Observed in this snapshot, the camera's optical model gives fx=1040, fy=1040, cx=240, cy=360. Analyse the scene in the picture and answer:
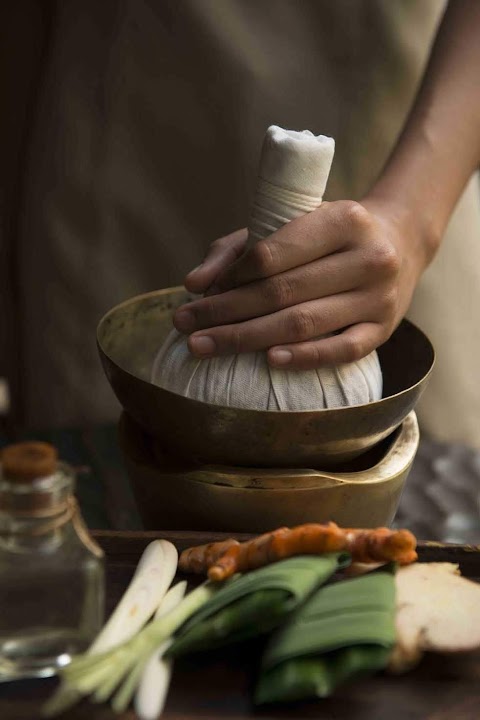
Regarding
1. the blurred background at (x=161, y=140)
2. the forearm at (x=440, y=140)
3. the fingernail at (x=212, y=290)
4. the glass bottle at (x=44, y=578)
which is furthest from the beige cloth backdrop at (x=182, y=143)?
the glass bottle at (x=44, y=578)

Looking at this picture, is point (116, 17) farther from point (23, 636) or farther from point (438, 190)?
point (23, 636)

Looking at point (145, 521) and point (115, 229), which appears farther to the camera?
point (115, 229)

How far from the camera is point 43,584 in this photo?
2.18 feet

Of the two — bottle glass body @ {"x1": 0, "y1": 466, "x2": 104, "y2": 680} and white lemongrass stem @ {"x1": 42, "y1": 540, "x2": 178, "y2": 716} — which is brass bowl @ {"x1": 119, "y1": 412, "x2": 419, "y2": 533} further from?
bottle glass body @ {"x1": 0, "y1": 466, "x2": 104, "y2": 680}

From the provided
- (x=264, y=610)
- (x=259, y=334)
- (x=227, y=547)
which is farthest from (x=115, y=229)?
(x=264, y=610)

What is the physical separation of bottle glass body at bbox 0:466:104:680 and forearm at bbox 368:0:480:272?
0.52 m

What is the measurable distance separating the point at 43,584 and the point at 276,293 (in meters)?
0.34

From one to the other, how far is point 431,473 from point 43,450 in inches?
24.1

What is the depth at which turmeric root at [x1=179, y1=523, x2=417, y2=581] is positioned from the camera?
2.41 ft

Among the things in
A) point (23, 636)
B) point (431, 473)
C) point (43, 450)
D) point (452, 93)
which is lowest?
point (431, 473)

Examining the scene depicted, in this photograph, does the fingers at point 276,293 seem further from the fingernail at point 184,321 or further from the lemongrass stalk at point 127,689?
the lemongrass stalk at point 127,689

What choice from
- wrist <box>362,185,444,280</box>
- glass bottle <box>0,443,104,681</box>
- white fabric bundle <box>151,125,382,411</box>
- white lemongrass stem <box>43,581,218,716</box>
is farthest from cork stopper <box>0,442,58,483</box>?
wrist <box>362,185,444,280</box>

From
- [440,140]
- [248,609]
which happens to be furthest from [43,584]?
[440,140]

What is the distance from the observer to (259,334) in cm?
87
